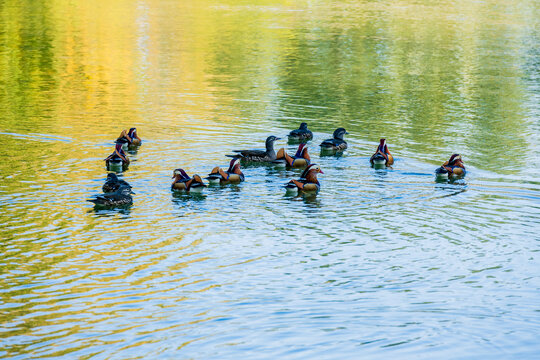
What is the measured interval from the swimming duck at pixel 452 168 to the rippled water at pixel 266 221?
34 centimetres

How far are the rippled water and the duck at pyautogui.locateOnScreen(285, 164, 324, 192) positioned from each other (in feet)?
1.35

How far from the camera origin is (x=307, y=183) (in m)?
19.0

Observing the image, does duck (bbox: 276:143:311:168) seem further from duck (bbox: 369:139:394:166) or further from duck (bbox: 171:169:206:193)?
duck (bbox: 171:169:206:193)

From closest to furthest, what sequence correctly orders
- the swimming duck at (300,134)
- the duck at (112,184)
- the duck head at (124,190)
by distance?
the duck head at (124,190) < the duck at (112,184) < the swimming duck at (300,134)

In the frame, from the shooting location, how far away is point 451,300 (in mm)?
12930

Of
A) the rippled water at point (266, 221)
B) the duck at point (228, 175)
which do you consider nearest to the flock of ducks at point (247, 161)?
the duck at point (228, 175)

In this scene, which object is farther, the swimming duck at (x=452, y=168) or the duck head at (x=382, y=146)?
the duck head at (x=382, y=146)

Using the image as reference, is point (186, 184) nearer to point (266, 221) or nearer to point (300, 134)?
point (266, 221)

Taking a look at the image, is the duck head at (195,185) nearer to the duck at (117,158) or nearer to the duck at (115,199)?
the duck at (115,199)

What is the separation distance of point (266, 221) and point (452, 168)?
609 cm

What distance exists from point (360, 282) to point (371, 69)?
30.0 meters

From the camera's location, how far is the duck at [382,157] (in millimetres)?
21234

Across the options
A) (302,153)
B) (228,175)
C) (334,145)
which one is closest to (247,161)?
(302,153)

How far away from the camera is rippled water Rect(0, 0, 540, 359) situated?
455 inches
